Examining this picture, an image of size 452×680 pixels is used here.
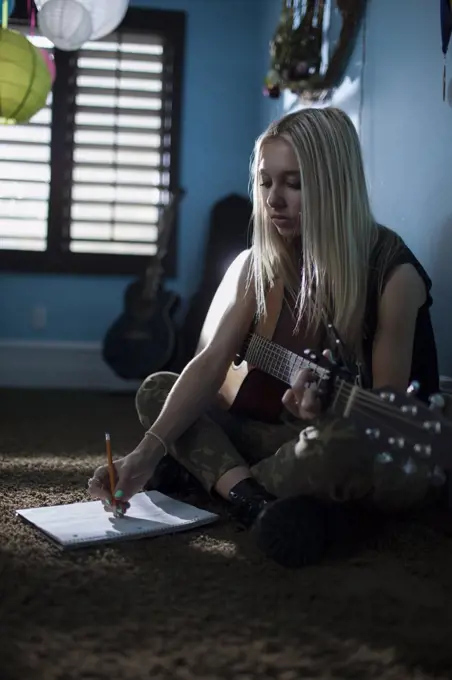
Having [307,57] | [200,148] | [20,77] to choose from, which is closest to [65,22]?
[20,77]

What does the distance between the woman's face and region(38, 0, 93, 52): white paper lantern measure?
123cm

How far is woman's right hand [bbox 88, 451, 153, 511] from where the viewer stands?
1.25 metres

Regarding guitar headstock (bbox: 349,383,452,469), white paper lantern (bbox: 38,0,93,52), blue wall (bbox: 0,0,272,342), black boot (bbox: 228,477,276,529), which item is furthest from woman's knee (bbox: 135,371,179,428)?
blue wall (bbox: 0,0,272,342)

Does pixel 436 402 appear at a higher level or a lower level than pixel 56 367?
higher

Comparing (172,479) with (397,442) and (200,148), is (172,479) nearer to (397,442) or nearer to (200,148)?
(397,442)

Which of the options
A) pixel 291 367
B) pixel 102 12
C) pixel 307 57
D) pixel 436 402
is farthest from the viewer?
pixel 307 57

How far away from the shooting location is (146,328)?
325cm

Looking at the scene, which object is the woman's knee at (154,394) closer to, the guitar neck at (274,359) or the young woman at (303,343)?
the young woman at (303,343)

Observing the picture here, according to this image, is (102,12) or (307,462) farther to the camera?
(102,12)

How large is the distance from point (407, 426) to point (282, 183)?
1.97ft

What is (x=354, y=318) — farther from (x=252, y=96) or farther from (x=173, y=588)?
(x=252, y=96)

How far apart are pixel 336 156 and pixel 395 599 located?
0.72m

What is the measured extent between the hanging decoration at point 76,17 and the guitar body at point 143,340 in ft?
3.86

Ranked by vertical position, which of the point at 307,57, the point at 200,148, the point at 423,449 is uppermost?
the point at 307,57
